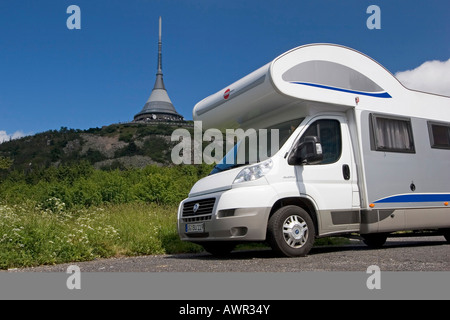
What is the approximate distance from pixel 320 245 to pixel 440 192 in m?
2.90

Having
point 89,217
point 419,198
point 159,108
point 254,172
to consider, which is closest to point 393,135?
point 419,198

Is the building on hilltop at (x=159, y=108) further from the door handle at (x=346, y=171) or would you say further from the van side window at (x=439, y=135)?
the door handle at (x=346, y=171)

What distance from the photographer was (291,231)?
6715 millimetres

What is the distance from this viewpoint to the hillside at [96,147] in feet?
254

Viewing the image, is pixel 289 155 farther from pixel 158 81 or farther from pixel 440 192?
pixel 158 81

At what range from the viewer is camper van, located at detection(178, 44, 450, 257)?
6715 mm

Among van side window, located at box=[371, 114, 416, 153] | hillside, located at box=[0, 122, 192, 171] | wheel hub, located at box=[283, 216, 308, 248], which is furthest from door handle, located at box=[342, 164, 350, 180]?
hillside, located at box=[0, 122, 192, 171]

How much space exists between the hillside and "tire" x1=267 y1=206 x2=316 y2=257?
67.9 metres

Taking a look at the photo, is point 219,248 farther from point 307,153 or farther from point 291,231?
point 307,153

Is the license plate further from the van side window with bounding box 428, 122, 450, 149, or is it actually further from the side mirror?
the van side window with bounding box 428, 122, 450, 149

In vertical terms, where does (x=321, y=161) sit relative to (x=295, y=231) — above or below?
above

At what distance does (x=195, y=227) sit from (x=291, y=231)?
1.55 metres
